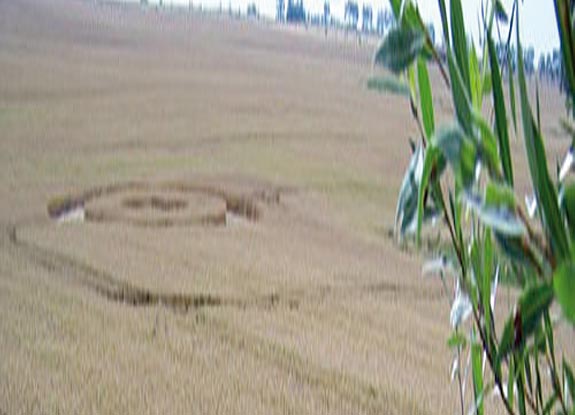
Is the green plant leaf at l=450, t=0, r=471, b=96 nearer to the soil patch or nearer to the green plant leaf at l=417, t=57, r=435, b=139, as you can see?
the green plant leaf at l=417, t=57, r=435, b=139

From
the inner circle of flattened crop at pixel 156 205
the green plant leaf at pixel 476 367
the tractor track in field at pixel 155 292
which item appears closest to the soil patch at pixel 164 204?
the inner circle of flattened crop at pixel 156 205

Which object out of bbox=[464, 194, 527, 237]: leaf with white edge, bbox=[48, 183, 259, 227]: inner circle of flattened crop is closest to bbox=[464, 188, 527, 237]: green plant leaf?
bbox=[464, 194, 527, 237]: leaf with white edge

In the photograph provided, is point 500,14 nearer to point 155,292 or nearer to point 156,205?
point 155,292

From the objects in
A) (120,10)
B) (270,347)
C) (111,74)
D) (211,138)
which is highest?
(120,10)

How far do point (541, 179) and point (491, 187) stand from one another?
0.10 feet

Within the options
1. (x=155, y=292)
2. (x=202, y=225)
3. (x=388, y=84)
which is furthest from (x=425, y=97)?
(x=202, y=225)

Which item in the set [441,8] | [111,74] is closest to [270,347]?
[441,8]

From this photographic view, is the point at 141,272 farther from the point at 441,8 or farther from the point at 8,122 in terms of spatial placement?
the point at 441,8

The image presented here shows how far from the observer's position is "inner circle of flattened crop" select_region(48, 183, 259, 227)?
108 cm

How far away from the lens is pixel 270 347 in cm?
78

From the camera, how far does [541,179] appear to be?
0.20 meters

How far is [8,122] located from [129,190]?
0.31 meters

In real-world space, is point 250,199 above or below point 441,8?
below

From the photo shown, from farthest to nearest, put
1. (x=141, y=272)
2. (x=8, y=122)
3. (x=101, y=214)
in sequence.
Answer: (x=8, y=122) < (x=101, y=214) < (x=141, y=272)
